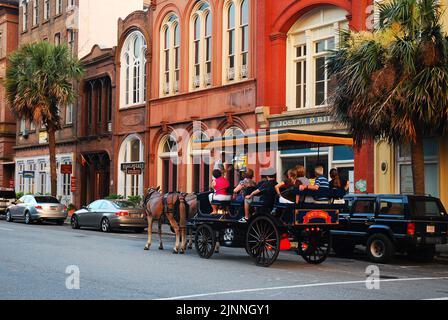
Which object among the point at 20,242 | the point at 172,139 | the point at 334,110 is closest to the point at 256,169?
the point at 172,139

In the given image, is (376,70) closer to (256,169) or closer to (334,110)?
(334,110)

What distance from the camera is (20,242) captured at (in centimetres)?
1939

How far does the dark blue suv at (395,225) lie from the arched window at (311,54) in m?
8.58

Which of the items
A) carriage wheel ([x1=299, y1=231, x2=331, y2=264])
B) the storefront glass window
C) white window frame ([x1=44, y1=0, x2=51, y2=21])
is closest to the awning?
carriage wheel ([x1=299, y1=231, x2=331, y2=264])

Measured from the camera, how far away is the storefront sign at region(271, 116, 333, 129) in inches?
965

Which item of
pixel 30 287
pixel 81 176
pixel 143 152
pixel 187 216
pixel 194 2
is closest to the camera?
pixel 30 287

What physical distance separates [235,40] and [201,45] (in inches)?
104

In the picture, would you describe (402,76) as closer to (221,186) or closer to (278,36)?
(221,186)

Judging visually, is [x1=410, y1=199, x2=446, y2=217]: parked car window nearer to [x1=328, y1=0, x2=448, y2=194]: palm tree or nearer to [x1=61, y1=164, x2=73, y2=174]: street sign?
[x1=328, y1=0, x2=448, y2=194]: palm tree

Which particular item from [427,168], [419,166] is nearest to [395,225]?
[419,166]

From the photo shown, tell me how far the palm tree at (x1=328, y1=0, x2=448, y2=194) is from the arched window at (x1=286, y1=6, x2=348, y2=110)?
7.02m

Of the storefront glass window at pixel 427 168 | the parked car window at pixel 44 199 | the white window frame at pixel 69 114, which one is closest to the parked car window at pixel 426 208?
the storefront glass window at pixel 427 168

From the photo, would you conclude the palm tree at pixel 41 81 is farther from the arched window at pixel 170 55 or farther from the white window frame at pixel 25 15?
the white window frame at pixel 25 15
